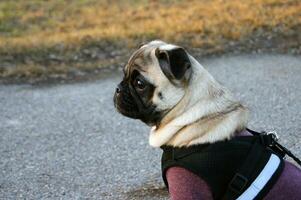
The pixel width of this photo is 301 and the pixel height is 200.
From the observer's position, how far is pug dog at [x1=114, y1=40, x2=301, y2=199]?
10.4 feet

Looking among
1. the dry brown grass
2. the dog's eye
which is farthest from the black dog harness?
the dry brown grass

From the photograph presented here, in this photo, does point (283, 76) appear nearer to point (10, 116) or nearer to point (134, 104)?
point (10, 116)

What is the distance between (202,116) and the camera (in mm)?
3215

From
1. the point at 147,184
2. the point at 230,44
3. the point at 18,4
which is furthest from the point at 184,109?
the point at 18,4

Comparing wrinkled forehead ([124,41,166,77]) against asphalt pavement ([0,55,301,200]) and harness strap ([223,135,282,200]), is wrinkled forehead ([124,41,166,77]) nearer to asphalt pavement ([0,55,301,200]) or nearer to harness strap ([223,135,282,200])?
harness strap ([223,135,282,200])

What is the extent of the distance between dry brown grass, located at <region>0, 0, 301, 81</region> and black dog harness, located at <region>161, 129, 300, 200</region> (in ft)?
25.3

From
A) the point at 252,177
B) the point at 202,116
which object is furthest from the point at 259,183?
the point at 202,116

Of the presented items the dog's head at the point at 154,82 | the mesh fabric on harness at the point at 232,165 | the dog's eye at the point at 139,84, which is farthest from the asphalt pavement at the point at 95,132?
the mesh fabric on harness at the point at 232,165

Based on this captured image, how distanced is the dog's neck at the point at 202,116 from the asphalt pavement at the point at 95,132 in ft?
6.20

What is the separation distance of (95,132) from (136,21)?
632 cm

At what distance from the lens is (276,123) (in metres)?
6.90

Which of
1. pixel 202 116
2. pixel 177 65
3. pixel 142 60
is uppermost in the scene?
pixel 177 65

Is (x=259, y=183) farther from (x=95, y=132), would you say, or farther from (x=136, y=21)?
(x=136, y=21)

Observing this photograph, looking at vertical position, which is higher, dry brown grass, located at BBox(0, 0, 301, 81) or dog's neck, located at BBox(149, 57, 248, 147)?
dog's neck, located at BBox(149, 57, 248, 147)
